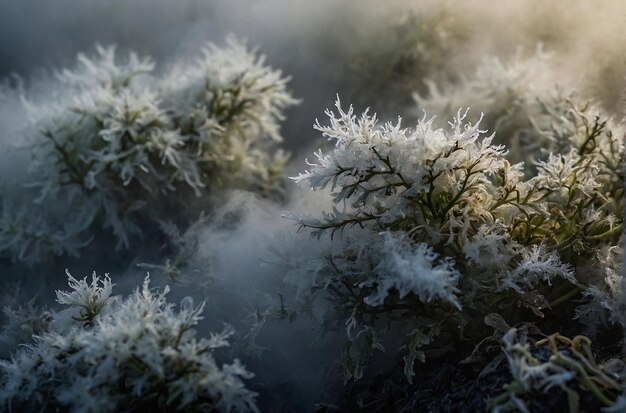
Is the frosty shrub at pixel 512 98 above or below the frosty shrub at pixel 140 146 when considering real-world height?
above

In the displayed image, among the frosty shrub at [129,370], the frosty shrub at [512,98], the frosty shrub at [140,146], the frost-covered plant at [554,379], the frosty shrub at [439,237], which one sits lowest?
the frosty shrub at [129,370]

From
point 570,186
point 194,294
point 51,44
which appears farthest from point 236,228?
point 51,44

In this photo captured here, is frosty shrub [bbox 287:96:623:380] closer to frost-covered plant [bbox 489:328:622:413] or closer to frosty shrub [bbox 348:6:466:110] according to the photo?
frost-covered plant [bbox 489:328:622:413]

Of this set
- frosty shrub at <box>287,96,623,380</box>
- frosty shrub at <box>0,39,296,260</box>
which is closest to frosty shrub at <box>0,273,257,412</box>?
frosty shrub at <box>287,96,623,380</box>

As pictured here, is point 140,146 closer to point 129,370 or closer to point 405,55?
point 129,370

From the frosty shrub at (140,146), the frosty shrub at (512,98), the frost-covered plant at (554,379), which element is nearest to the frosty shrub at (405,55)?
the frosty shrub at (512,98)

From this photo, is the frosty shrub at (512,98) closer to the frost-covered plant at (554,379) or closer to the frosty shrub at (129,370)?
the frost-covered plant at (554,379)

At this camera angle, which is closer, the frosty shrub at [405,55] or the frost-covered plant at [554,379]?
the frost-covered plant at [554,379]

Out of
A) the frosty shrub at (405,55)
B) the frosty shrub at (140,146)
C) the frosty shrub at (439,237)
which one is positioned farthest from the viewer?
the frosty shrub at (405,55)
